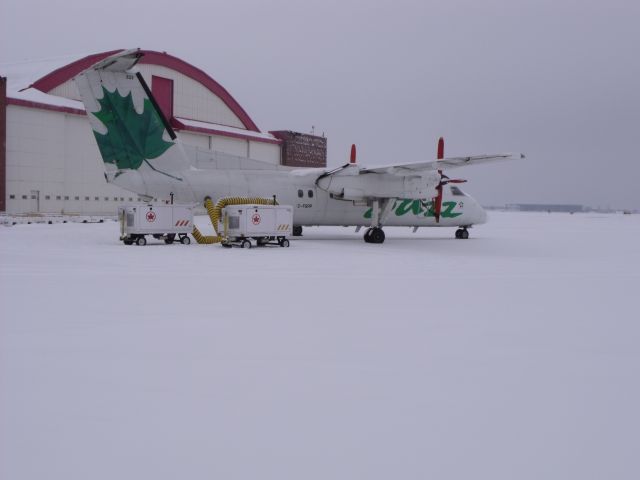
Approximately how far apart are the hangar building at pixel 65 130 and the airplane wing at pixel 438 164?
23.1m

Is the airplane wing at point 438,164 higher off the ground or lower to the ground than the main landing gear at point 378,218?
higher

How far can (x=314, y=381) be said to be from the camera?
5.13 m

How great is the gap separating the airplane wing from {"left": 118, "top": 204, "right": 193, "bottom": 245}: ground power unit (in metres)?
7.20

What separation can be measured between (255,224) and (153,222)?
12.1 ft

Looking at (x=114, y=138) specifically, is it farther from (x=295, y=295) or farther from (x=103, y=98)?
(x=295, y=295)

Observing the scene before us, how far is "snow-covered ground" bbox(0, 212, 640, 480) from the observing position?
366cm

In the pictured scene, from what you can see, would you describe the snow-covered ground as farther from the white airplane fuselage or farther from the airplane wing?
the white airplane fuselage

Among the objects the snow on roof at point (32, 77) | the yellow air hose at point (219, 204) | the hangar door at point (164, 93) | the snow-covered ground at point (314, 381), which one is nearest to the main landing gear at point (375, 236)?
the yellow air hose at point (219, 204)

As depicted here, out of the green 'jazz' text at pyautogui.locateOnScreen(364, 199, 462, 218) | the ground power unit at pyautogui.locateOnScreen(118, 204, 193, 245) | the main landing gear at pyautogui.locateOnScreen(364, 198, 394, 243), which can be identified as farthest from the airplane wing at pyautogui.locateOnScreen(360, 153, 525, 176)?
the ground power unit at pyautogui.locateOnScreen(118, 204, 193, 245)

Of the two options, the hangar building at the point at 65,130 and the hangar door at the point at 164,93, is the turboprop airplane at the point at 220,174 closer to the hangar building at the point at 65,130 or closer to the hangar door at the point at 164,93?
the hangar building at the point at 65,130

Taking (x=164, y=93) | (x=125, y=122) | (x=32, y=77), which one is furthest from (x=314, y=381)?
(x=164, y=93)

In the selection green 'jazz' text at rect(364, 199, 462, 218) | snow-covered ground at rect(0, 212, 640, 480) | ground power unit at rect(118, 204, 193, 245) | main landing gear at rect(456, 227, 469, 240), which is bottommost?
snow-covered ground at rect(0, 212, 640, 480)

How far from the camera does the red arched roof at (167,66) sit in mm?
38094

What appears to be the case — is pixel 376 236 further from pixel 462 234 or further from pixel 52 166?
pixel 52 166
